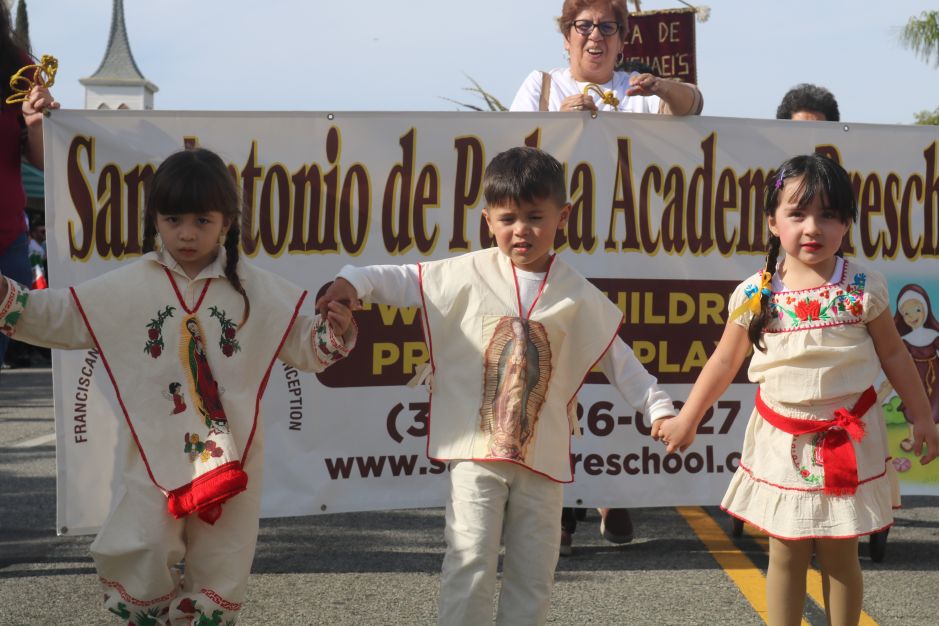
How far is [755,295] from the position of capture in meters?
3.84

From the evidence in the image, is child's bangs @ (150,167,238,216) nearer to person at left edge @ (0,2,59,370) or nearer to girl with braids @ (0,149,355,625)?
girl with braids @ (0,149,355,625)

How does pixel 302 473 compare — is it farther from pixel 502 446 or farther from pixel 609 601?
pixel 502 446

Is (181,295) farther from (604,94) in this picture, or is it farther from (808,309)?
(604,94)

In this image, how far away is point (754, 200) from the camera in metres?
5.59

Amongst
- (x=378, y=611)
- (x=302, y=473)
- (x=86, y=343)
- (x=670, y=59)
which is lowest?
(x=378, y=611)

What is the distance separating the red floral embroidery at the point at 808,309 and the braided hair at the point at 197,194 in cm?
166

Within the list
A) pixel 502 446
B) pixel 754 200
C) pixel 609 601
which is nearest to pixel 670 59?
pixel 754 200

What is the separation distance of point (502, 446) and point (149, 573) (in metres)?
1.06

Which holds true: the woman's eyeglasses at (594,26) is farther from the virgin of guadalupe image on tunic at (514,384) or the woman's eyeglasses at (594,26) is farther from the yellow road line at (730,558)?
the yellow road line at (730,558)

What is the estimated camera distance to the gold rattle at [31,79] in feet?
15.3

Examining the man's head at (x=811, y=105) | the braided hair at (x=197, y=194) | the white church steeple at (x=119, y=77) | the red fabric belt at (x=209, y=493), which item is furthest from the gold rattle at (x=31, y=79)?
the white church steeple at (x=119, y=77)

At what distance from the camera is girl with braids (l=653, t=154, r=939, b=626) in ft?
12.2

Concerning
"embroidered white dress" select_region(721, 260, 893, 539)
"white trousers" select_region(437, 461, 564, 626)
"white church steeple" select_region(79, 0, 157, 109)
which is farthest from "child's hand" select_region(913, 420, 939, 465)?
"white church steeple" select_region(79, 0, 157, 109)

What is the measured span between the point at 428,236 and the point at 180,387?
2.03 meters
